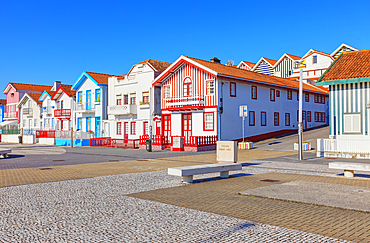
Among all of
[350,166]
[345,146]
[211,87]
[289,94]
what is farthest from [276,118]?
[350,166]

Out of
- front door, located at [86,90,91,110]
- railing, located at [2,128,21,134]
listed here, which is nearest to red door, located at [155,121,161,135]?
front door, located at [86,90,91,110]

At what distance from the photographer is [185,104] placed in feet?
104

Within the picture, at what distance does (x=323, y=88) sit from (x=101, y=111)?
28.3m

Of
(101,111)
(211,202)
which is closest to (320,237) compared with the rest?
(211,202)

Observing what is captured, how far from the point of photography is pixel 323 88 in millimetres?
46125

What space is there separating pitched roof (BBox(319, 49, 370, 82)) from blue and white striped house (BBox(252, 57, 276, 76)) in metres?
33.9

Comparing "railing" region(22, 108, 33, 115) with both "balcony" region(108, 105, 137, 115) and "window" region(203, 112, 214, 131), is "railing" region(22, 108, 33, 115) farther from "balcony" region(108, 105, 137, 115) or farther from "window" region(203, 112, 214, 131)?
"window" region(203, 112, 214, 131)

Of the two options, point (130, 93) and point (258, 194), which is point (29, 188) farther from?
point (130, 93)

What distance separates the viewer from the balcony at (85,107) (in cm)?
4329

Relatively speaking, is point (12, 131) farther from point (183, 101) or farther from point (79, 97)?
point (183, 101)

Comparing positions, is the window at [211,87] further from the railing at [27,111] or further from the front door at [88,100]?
the railing at [27,111]

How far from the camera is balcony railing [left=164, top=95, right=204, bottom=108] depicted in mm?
30719

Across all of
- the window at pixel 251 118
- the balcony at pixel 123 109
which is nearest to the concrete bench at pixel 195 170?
the window at pixel 251 118

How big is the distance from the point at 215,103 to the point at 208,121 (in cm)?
171
